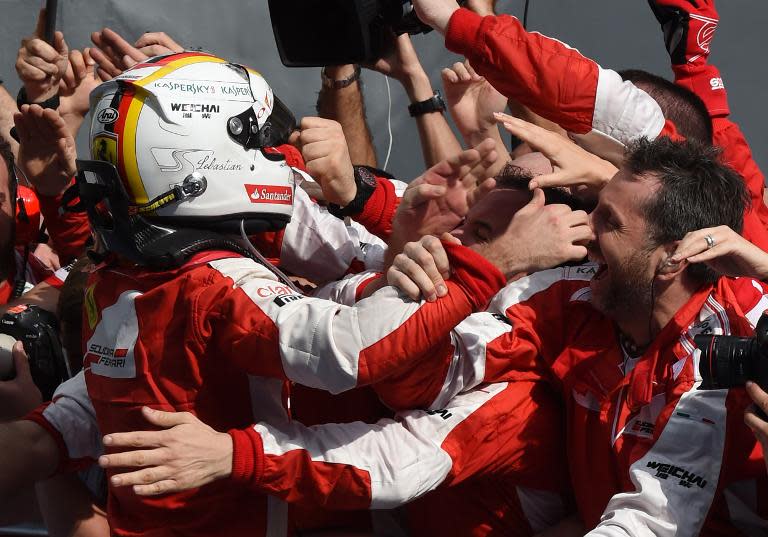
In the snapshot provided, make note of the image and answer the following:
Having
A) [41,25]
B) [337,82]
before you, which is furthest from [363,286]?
[41,25]

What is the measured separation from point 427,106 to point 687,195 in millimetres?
1534

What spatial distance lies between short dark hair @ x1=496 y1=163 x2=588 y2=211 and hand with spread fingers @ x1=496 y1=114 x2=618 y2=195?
0.38ft

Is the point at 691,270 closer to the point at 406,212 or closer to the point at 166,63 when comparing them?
the point at 406,212

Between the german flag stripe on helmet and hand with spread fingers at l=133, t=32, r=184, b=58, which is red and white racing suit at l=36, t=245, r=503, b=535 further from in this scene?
hand with spread fingers at l=133, t=32, r=184, b=58

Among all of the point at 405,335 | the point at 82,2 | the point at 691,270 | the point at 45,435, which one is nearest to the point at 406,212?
the point at 405,335

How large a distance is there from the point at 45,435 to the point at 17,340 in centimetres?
47

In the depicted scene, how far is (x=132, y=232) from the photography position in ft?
7.27

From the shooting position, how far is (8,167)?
12.2 feet

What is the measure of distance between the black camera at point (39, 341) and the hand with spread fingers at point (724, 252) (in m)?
1.89

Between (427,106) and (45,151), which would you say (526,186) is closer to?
(427,106)

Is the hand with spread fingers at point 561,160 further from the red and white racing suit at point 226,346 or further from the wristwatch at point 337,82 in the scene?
the wristwatch at point 337,82

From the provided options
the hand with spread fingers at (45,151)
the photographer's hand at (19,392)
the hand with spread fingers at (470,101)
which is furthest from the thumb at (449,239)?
the hand with spread fingers at (45,151)

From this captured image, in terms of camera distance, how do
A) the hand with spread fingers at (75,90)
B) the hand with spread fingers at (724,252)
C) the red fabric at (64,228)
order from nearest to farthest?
the hand with spread fingers at (724,252)
the red fabric at (64,228)
the hand with spread fingers at (75,90)

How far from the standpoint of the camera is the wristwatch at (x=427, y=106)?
372 centimetres
